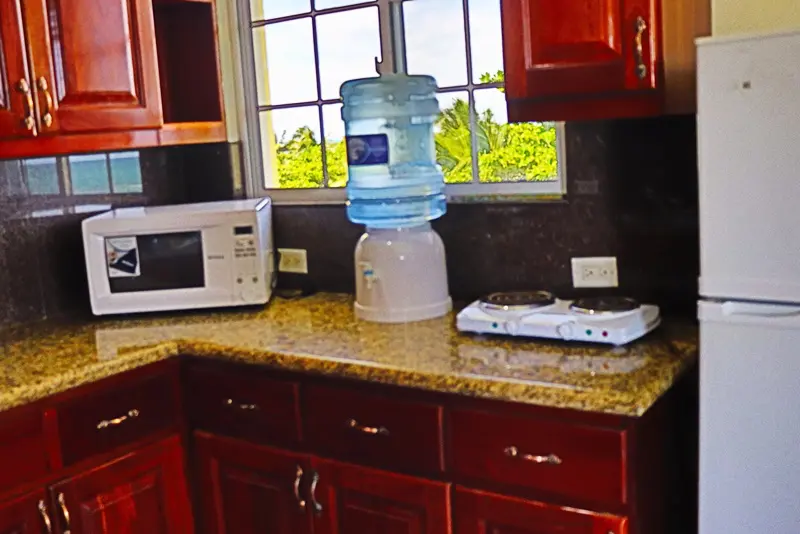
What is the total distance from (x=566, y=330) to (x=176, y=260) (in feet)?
3.93

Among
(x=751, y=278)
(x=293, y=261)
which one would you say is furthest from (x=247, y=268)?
(x=751, y=278)

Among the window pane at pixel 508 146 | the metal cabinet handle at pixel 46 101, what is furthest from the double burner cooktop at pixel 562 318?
the metal cabinet handle at pixel 46 101

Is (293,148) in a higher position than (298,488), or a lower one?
higher

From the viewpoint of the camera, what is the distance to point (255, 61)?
2975mm

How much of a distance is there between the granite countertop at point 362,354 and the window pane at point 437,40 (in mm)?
742

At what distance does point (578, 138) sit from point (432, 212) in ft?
1.50

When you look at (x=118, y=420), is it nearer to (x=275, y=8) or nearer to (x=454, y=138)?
(x=454, y=138)

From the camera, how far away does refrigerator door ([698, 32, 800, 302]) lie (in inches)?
60.5

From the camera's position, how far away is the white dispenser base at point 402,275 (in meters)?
2.36

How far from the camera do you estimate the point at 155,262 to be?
8.52ft

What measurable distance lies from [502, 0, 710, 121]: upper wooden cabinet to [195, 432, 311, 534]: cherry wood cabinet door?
1.05m

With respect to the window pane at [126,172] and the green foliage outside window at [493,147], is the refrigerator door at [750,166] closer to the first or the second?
the green foliage outside window at [493,147]

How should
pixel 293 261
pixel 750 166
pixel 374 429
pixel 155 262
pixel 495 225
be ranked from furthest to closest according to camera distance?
pixel 293 261 → pixel 155 262 → pixel 495 225 → pixel 374 429 → pixel 750 166

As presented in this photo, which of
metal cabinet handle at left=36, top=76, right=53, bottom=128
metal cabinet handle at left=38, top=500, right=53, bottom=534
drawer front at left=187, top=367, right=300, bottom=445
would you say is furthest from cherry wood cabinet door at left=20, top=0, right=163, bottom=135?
metal cabinet handle at left=38, top=500, right=53, bottom=534
